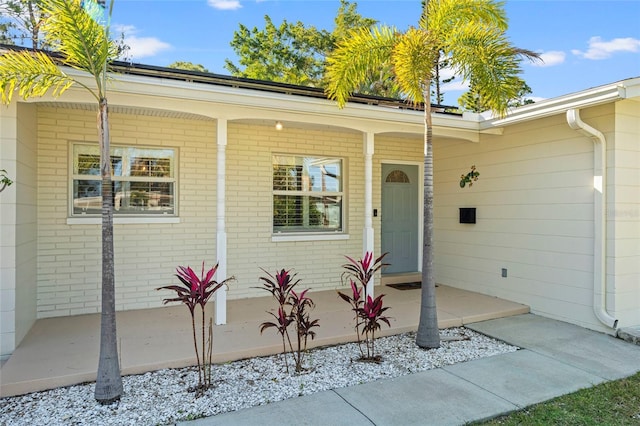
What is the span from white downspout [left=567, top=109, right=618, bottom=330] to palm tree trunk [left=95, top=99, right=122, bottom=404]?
4.97 m

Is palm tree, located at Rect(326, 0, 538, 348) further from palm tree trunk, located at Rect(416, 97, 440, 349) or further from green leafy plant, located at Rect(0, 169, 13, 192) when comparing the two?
green leafy plant, located at Rect(0, 169, 13, 192)

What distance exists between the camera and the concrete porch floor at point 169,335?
10.9ft

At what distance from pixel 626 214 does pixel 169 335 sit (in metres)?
5.50

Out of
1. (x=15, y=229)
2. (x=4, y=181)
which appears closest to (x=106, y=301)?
(x=4, y=181)

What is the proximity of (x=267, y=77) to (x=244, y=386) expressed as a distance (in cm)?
1648

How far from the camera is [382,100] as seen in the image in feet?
18.4

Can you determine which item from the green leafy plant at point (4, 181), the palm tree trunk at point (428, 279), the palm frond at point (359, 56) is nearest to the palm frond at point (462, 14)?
the palm frond at point (359, 56)

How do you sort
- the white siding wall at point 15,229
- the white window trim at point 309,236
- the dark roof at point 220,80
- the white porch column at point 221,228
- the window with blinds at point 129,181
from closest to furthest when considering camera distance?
the white siding wall at point 15,229, the dark roof at point 220,80, the white porch column at point 221,228, the window with blinds at point 129,181, the white window trim at point 309,236

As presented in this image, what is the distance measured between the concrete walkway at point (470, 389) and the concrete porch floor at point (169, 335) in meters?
0.94

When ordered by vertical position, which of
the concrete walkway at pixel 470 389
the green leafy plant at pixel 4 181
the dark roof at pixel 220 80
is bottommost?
the concrete walkway at pixel 470 389

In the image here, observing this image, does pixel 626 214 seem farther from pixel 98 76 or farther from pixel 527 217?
pixel 98 76

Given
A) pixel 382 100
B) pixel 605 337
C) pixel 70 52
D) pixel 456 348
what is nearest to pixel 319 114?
pixel 382 100

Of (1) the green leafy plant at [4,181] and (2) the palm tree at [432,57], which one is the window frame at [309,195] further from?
(1) the green leafy plant at [4,181]

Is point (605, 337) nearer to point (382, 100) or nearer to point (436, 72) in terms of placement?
point (436, 72)
